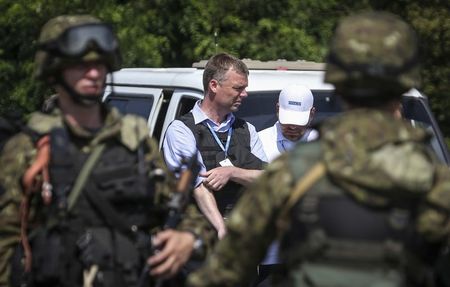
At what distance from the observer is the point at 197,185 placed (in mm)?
6676

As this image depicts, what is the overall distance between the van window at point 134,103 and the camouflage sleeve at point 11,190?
3.68 metres

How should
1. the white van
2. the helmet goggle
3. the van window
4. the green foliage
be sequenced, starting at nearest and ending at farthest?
the helmet goggle, the white van, the van window, the green foliage

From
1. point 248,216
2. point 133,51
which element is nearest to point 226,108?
point 248,216

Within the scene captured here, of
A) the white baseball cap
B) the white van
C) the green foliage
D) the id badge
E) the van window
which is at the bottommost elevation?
the green foliage

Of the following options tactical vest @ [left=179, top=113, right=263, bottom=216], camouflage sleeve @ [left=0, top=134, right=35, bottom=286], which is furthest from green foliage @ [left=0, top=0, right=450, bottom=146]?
camouflage sleeve @ [left=0, top=134, right=35, bottom=286]

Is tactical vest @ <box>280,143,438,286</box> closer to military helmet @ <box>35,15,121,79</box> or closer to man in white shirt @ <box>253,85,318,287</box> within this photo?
military helmet @ <box>35,15,121,79</box>

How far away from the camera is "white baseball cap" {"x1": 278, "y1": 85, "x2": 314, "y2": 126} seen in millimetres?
6996

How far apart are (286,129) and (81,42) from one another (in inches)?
106

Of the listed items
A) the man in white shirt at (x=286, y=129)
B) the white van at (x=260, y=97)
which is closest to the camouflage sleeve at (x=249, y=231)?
the man in white shirt at (x=286, y=129)

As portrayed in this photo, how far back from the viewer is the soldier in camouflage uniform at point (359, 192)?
3688 millimetres

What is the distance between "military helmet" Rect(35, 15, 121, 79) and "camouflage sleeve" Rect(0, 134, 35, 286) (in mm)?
311

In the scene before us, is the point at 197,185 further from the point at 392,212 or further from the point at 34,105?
the point at 34,105

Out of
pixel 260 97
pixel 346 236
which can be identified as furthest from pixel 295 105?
pixel 346 236

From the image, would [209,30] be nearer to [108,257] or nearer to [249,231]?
[108,257]
